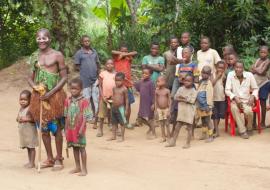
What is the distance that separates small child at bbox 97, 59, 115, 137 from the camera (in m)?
8.23

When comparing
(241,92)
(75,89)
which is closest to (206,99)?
(241,92)

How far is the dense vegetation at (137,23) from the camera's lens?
37.9 ft

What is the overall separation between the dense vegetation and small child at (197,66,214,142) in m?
3.66

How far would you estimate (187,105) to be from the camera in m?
7.47

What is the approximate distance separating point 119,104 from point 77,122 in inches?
73.7

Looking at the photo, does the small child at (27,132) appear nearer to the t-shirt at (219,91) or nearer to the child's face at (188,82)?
the child's face at (188,82)

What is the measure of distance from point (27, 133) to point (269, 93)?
3.98 m

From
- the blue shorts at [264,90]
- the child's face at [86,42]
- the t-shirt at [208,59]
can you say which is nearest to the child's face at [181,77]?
the t-shirt at [208,59]

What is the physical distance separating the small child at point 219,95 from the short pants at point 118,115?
4.47 feet

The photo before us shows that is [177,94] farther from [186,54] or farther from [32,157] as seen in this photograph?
[32,157]

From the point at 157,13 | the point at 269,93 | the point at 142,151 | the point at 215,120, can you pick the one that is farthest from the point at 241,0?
the point at 142,151

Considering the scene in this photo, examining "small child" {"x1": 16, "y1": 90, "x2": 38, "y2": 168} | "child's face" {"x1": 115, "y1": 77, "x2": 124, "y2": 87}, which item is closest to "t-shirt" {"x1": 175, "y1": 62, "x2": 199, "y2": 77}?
"child's face" {"x1": 115, "y1": 77, "x2": 124, "y2": 87}

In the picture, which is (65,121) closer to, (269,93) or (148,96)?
Result: (148,96)

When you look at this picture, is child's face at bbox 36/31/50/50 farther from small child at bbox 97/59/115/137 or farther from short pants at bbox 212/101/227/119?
short pants at bbox 212/101/227/119
